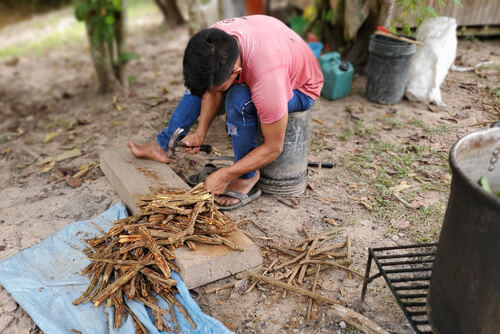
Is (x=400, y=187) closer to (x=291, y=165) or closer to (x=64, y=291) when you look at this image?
(x=291, y=165)

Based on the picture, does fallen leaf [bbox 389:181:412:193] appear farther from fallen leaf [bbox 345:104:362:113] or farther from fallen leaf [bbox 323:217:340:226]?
fallen leaf [bbox 345:104:362:113]

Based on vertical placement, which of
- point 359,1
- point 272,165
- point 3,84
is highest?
point 359,1

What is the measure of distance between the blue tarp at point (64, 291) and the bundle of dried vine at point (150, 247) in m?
0.04

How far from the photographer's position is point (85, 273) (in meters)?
2.63

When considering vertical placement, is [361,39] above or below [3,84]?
above

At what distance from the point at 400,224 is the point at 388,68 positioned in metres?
2.45

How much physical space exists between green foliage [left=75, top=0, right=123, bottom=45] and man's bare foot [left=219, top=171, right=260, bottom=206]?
298cm

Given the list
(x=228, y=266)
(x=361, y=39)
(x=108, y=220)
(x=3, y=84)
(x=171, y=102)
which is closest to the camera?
(x=228, y=266)

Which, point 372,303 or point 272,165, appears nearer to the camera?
point 372,303

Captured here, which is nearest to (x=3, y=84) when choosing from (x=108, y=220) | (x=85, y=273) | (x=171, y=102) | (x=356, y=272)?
(x=171, y=102)

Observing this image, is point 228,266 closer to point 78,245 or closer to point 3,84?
point 78,245

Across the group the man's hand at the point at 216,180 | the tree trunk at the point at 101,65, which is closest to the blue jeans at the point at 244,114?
the man's hand at the point at 216,180

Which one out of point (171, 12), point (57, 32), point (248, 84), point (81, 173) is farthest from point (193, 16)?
point (57, 32)

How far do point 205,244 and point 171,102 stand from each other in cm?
301
